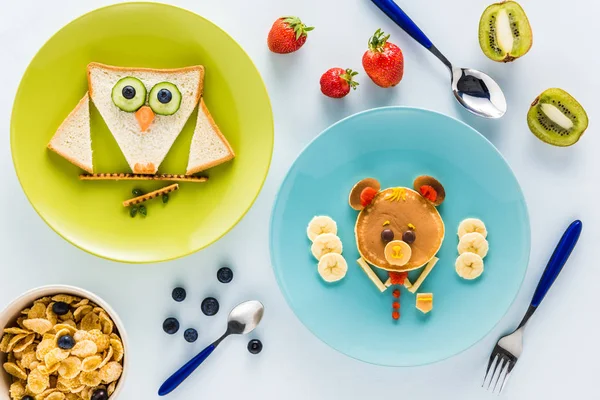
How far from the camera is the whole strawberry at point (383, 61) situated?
1.87 m

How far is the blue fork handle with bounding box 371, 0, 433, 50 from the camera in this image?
194cm

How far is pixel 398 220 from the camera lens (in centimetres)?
191

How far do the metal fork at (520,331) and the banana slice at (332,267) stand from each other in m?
0.64

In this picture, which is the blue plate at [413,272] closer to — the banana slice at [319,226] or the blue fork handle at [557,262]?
the banana slice at [319,226]

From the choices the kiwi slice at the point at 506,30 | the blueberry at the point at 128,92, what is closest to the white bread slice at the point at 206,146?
the blueberry at the point at 128,92

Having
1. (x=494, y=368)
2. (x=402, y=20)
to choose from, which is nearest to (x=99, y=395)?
(x=494, y=368)

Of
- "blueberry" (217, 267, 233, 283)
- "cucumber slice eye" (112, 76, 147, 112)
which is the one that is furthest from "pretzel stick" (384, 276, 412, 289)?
"cucumber slice eye" (112, 76, 147, 112)

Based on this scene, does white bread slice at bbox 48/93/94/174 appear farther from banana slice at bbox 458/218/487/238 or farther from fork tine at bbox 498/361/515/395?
fork tine at bbox 498/361/515/395

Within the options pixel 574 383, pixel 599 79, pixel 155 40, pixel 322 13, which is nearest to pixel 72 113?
pixel 155 40

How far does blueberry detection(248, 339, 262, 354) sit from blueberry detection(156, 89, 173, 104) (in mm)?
866

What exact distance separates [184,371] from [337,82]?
110 cm

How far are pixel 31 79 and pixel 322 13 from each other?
973 millimetres

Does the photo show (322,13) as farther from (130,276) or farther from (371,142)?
(130,276)

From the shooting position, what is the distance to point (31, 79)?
1.82m
